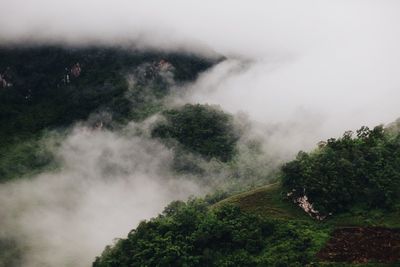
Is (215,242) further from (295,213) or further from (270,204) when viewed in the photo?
(270,204)

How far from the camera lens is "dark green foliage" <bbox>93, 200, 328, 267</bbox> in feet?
277

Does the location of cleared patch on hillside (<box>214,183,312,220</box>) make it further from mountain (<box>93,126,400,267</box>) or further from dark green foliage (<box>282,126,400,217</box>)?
dark green foliage (<box>282,126,400,217</box>)

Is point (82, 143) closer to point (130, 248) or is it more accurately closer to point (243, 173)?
point (243, 173)

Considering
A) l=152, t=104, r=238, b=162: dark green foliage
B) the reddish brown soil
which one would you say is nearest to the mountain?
the reddish brown soil

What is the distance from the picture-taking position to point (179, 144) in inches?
6703

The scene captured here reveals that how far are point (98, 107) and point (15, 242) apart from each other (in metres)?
68.4

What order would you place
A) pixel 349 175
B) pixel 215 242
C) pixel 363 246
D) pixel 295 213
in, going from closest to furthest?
pixel 363 246 → pixel 215 242 → pixel 295 213 → pixel 349 175

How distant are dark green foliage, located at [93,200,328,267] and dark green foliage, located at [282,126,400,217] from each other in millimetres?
7300

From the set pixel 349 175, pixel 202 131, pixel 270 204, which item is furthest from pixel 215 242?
pixel 202 131

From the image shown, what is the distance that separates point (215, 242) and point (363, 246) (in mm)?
20612

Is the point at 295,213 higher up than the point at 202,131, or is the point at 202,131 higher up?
the point at 202,131

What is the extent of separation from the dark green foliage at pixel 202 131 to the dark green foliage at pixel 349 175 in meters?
62.9

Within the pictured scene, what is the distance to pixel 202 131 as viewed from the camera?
170 m

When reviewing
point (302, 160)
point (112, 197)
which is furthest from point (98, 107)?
point (302, 160)
